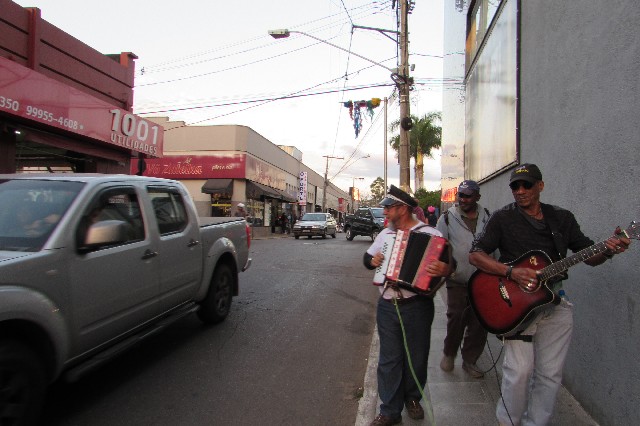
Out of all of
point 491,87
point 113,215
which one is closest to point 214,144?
point 491,87

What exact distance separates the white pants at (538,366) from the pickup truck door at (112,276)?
9.82 ft

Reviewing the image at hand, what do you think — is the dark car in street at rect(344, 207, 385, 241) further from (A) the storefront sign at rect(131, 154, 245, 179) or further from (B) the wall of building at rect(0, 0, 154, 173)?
(B) the wall of building at rect(0, 0, 154, 173)

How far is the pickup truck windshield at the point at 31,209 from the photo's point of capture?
329cm

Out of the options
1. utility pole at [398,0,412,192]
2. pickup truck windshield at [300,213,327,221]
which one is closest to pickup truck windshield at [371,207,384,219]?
pickup truck windshield at [300,213,327,221]

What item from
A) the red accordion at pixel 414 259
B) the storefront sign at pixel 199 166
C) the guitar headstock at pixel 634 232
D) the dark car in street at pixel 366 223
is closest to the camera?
the guitar headstock at pixel 634 232

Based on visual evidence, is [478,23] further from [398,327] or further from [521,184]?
[398,327]

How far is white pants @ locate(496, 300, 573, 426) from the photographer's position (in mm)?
2773

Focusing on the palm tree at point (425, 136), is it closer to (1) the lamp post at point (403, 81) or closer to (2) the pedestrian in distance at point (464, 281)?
(1) the lamp post at point (403, 81)

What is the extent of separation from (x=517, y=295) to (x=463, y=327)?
5.44 ft

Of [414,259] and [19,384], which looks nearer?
[19,384]

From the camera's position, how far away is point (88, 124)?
12023mm

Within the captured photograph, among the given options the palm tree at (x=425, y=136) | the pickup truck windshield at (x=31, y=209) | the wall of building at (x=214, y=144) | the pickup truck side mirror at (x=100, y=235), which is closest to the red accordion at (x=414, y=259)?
the pickup truck side mirror at (x=100, y=235)

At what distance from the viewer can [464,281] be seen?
13.9 ft

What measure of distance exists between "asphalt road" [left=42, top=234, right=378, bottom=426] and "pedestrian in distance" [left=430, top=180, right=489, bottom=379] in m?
1.01
